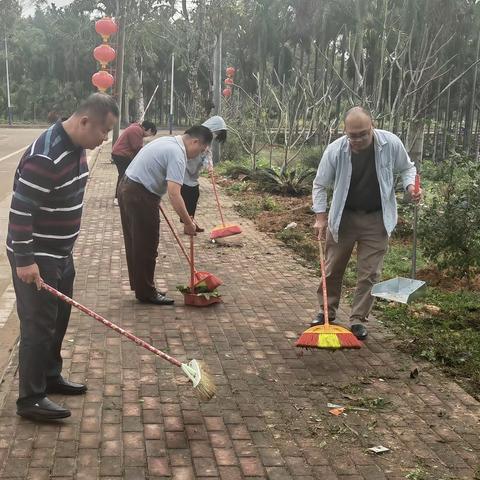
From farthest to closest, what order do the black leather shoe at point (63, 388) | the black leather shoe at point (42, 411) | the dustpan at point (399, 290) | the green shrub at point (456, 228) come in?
the green shrub at point (456, 228) < the dustpan at point (399, 290) < the black leather shoe at point (63, 388) < the black leather shoe at point (42, 411)

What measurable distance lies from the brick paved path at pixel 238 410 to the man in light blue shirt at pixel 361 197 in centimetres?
58

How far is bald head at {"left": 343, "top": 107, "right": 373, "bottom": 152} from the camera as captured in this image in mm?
4633

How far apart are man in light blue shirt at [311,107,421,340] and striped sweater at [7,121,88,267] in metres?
2.05

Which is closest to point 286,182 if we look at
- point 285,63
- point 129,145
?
point 129,145

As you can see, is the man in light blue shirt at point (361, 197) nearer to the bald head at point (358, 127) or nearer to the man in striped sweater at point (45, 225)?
the bald head at point (358, 127)

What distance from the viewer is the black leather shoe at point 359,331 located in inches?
201

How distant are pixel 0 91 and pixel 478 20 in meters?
41.9

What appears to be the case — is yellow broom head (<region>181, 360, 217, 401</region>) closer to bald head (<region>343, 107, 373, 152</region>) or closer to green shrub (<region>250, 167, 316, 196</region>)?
bald head (<region>343, 107, 373, 152</region>)

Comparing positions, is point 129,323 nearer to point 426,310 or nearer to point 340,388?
point 340,388

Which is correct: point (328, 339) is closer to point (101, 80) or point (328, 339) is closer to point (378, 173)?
point (378, 173)

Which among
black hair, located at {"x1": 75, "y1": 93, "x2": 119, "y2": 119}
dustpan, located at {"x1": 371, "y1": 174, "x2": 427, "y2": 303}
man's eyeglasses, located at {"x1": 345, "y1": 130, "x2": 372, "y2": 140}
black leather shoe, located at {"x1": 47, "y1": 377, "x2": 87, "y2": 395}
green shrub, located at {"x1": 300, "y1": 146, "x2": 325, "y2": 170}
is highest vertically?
black hair, located at {"x1": 75, "y1": 93, "x2": 119, "y2": 119}

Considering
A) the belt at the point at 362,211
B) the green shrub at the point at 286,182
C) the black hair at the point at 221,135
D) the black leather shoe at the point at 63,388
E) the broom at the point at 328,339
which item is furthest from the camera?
the green shrub at the point at 286,182

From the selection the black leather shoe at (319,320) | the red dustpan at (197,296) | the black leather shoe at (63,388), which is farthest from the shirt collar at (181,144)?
the black leather shoe at (63,388)

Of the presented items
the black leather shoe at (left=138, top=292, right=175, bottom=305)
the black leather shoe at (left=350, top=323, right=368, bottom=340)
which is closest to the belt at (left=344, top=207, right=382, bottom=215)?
the black leather shoe at (left=350, top=323, right=368, bottom=340)
